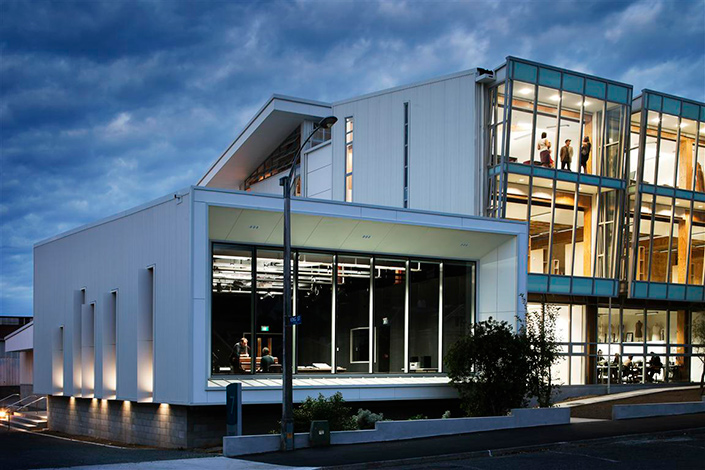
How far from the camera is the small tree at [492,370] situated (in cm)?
2568

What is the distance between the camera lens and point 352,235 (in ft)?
90.2

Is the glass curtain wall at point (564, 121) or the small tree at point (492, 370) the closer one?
the small tree at point (492, 370)

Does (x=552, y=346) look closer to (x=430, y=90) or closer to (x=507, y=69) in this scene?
(x=507, y=69)

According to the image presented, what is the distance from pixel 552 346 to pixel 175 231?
13.0 meters

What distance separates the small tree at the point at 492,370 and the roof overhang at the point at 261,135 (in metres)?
18.6

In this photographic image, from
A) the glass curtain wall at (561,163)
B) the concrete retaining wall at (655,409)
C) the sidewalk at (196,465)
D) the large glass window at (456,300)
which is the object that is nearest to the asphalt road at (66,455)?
the sidewalk at (196,465)

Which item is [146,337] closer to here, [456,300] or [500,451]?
[456,300]

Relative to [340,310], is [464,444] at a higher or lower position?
lower

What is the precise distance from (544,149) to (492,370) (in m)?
12.4

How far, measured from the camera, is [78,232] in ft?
107

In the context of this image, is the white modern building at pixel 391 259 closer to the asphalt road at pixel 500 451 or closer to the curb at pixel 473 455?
the asphalt road at pixel 500 451

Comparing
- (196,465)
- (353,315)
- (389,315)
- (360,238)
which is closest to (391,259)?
(389,315)

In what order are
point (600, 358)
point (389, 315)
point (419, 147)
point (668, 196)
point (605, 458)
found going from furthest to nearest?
point (668, 196) → point (600, 358) → point (419, 147) → point (389, 315) → point (605, 458)

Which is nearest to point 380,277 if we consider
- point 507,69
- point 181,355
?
point 181,355
